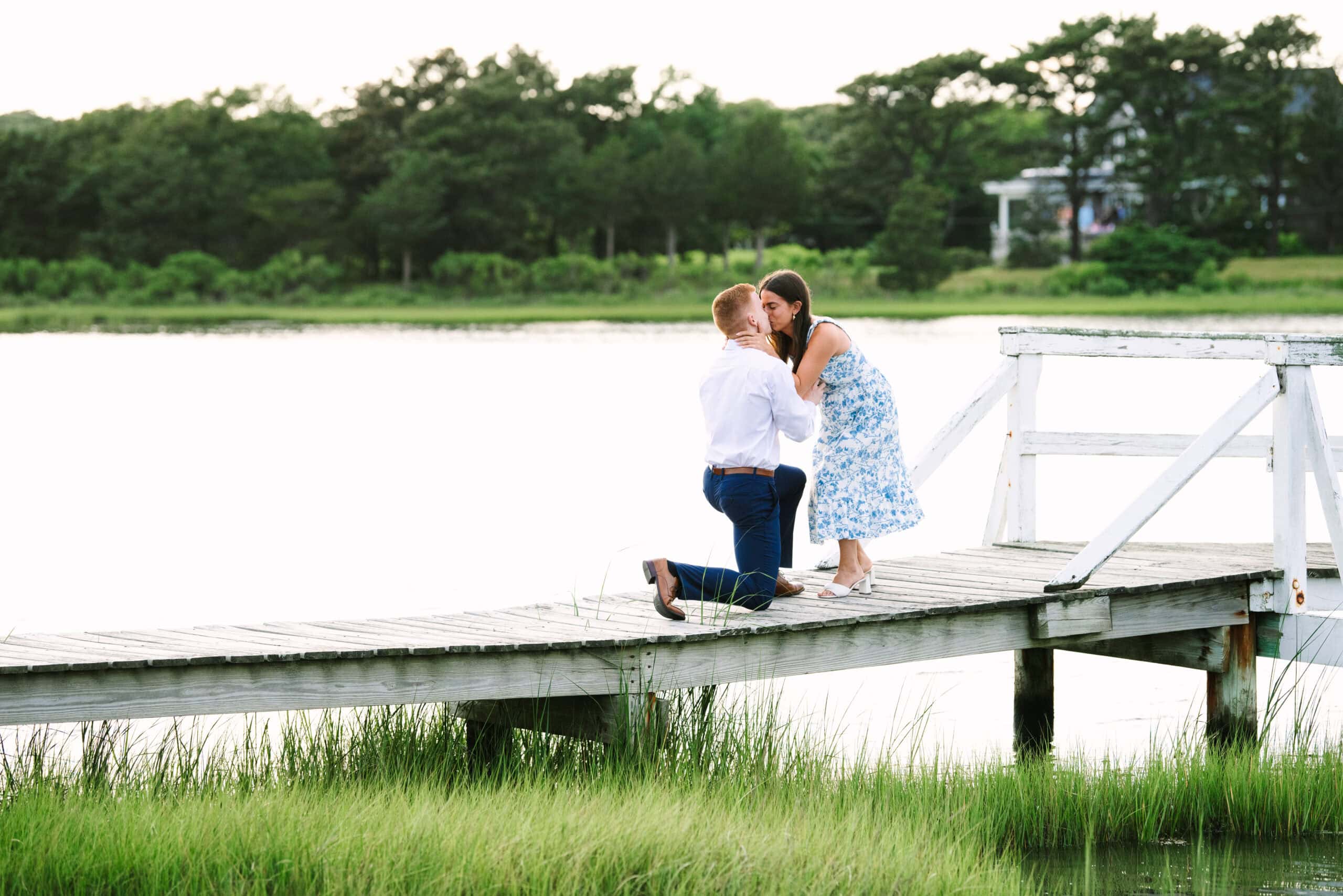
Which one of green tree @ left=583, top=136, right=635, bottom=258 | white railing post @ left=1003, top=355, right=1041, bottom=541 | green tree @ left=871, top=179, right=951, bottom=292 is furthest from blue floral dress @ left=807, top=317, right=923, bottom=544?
green tree @ left=583, top=136, right=635, bottom=258

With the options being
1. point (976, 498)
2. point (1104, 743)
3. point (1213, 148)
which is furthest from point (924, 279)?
point (1104, 743)

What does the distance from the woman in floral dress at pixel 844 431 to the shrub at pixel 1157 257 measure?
6322cm

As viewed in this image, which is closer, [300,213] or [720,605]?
[720,605]

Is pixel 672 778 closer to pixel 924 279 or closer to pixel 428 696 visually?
pixel 428 696

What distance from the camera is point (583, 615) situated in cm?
708

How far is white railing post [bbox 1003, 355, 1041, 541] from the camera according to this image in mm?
8617

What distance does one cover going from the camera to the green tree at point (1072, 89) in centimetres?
7588

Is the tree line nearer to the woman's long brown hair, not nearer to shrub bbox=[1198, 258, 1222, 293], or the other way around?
shrub bbox=[1198, 258, 1222, 293]

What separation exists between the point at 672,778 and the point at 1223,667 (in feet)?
10.4

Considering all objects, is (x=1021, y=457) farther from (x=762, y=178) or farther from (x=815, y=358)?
(x=762, y=178)

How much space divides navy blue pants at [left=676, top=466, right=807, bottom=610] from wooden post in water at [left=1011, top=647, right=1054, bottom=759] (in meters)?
2.39

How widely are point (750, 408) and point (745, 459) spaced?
219 mm

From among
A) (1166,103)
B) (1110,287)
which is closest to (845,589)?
(1110,287)

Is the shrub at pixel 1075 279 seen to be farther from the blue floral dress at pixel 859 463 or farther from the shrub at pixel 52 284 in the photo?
the blue floral dress at pixel 859 463
